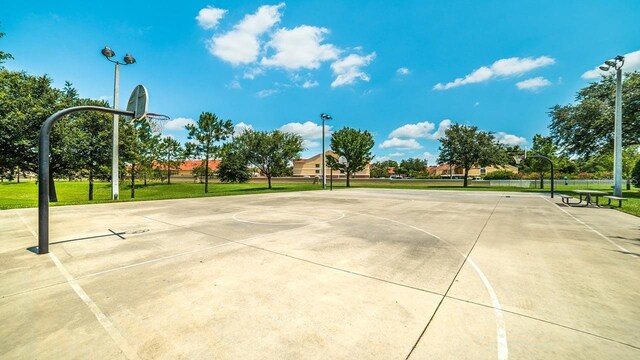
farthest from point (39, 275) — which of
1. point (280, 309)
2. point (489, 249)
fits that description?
point (489, 249)

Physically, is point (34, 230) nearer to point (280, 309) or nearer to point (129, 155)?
point (280, 309)

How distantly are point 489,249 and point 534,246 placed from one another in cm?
150

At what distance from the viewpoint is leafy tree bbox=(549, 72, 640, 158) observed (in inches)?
955

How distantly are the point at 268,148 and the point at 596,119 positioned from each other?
122 ft

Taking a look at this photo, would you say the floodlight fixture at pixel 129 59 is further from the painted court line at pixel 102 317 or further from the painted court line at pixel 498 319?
the painted court line at pixel 498 319

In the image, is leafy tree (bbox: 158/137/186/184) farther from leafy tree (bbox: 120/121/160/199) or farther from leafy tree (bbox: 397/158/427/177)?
leafy tree (bbox: 397/158/427/177)

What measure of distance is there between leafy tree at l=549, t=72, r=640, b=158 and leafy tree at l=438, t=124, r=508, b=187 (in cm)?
1289

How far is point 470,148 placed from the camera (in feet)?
144

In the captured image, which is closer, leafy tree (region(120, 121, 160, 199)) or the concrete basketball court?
the concrete basketball court

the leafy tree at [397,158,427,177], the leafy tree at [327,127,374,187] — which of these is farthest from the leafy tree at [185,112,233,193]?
the leafy tree at [397,158,427,177]

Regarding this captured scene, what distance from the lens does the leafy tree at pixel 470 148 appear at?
142 feet

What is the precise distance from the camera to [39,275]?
15.2 feet

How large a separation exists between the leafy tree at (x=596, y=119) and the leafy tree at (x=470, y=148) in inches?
507

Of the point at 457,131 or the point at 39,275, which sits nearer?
the point at 39,275
